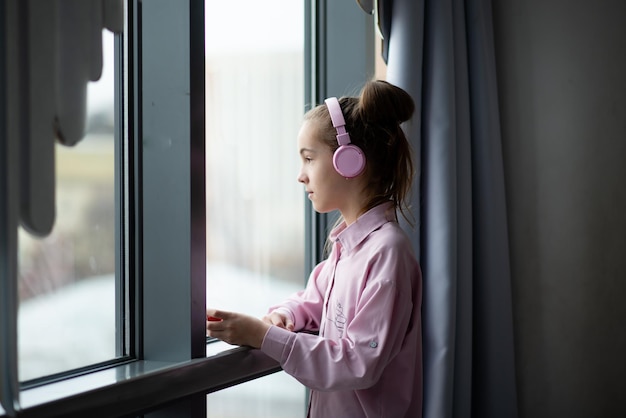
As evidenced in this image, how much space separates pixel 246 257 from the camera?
1.69m

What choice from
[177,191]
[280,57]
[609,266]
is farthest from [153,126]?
[609,266]

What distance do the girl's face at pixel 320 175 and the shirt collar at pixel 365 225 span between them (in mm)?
60

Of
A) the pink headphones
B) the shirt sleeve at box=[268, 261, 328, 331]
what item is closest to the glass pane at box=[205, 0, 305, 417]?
the shirt sleeve at box=[268, 261, 328, 331]

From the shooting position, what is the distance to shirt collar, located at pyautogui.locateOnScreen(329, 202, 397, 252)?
1255 mm

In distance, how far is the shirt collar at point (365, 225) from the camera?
1.25 metres

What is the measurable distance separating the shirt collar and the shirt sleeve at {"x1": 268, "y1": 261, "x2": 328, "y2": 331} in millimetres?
177

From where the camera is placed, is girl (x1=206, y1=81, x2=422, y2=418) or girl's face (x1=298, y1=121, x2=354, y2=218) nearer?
girl (x1=206, y1=81, x2=422, y2=418)

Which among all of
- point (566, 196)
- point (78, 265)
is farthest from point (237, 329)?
point (566, 196)

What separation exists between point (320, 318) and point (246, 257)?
37 cm

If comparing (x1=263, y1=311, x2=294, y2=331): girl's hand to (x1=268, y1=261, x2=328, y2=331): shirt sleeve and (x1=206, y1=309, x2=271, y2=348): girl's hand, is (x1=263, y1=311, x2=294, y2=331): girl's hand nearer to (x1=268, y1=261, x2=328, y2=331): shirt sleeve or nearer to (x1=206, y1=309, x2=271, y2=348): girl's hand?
(x1=268, y1=261, x2=328, y2=331): shirt sleeve

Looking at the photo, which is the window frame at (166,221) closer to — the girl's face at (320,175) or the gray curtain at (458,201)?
the girl's face at (320,175)

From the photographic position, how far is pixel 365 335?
3.72 ft

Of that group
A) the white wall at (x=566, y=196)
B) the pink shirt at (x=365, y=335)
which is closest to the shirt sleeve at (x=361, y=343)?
the pink shirt at (x=365, y=335)

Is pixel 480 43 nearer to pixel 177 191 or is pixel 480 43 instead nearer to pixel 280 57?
pixel 280 57
